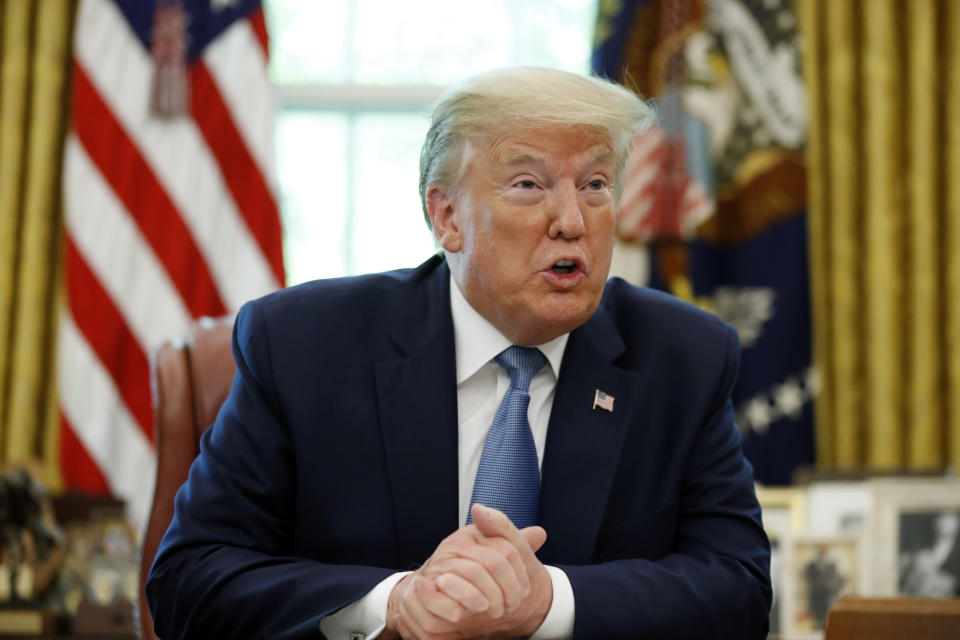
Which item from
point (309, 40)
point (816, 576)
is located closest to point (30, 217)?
point (309, 40)

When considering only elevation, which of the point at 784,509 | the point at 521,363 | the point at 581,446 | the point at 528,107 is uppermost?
the point at 528,107

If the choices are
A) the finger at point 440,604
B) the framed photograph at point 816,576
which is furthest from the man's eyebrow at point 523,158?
the framed photograph at point 816,576

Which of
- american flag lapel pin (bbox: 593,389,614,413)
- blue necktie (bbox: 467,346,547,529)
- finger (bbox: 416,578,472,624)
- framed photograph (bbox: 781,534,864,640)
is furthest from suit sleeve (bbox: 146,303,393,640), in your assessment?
framed photograph (bbox: 781,534,864,640)

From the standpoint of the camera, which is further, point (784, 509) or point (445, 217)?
point (784, 509)

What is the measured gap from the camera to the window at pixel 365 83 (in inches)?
154

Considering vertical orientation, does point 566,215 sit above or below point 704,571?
above

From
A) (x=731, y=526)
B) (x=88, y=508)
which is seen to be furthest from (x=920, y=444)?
(x=88, y=508)

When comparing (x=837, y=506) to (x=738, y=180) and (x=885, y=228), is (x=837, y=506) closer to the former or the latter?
(x=885, y=228)

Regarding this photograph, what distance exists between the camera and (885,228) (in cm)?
341

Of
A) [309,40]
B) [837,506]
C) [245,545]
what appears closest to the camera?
[245,545]

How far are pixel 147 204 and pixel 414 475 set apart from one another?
2265mm

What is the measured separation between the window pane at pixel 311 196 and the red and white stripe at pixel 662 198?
1007 millimetres

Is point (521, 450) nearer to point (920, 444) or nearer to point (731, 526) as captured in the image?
point (731, 526)

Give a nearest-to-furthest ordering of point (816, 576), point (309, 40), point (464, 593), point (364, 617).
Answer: point (464, 593) < point (364, 617) < point (816, 576) < point (309, 40)
